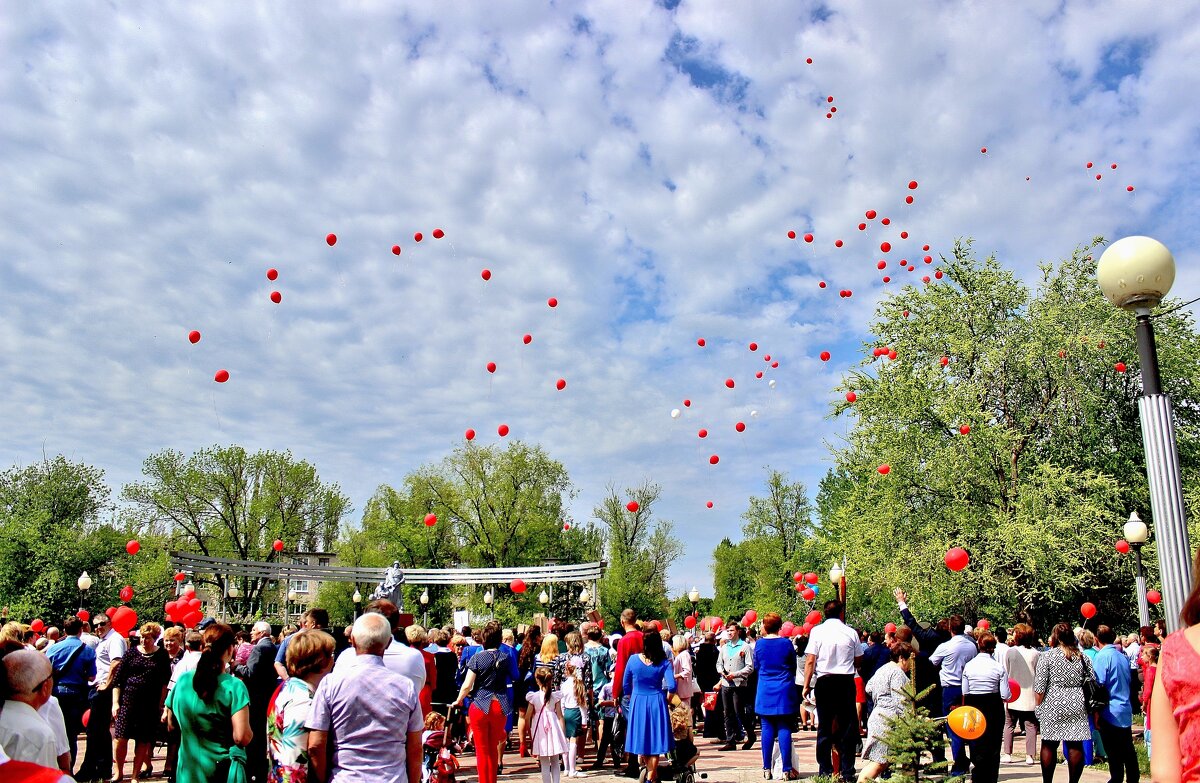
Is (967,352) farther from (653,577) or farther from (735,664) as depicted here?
(653,577)

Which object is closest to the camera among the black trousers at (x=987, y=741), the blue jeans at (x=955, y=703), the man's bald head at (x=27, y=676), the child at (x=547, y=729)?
the man's bald head at (x=27, y=676)

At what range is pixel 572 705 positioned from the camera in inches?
411

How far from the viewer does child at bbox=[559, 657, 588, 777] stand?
1034 cm

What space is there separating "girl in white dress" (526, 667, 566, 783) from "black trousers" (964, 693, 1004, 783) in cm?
414

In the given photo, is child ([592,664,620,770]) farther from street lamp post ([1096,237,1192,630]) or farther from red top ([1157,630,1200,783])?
red top ([1157,630,1200,783])

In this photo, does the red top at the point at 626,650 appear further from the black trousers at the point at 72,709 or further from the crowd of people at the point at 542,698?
the black trousers at the point at 72,709

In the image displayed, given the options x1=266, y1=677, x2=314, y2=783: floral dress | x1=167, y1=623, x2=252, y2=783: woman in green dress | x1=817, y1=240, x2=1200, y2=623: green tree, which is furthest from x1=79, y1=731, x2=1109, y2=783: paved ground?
x1=817, y1=240, x2=1200, y2=623: green tree

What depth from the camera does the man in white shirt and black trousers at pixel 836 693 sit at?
8.91 m

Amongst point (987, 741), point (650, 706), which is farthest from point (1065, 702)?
point (650, 706)

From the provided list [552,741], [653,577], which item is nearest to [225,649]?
[552,741]

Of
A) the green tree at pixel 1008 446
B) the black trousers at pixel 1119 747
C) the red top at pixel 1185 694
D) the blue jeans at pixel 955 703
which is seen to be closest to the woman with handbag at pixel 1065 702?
the black trousers at pixel 1119 747

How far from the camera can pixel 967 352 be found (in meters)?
26.2

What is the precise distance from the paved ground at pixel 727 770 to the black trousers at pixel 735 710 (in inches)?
11.8

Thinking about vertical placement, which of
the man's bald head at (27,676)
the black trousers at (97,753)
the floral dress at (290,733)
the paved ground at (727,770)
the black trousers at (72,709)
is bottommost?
the paved ground at (727,770)
